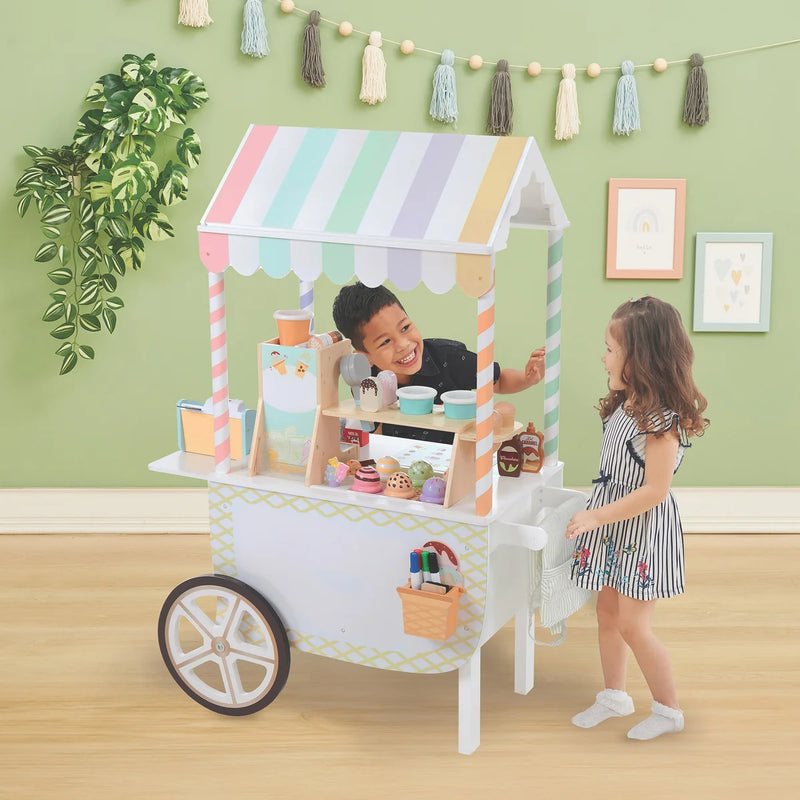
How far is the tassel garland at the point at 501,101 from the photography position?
3410 millimetres

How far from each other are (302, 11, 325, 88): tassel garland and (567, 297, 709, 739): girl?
1.63 m

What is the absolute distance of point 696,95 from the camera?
3418 millimetres

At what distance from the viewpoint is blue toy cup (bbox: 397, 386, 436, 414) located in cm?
228

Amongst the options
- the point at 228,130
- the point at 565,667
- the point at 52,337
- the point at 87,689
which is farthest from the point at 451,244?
the point at 52,337

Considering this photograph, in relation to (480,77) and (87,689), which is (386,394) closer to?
(87,689)

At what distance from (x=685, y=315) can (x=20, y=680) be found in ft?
7.82

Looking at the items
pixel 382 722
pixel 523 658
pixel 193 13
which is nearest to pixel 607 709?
pixel 523 658

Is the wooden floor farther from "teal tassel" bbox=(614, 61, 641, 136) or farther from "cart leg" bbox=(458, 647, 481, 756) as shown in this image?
"teal tassel" bbox=(614, 61, 641, 136)

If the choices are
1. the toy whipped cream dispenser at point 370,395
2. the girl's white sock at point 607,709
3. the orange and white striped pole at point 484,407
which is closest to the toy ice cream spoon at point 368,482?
the toy whipped cream dispenser at point 370,395

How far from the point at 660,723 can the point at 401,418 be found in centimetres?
94

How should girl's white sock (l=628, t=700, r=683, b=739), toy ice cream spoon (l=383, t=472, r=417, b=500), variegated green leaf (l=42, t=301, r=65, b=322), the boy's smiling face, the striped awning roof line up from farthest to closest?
variegated green leaf (l=42, t=301, r=65, b=322), the boy's smiling face, girl's white sock (l=628, t=700, r=683, b=739), toy ice cream spoon (l=383, t=472, r=417, b=500), the striped awning roof

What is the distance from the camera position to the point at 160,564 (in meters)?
3.46

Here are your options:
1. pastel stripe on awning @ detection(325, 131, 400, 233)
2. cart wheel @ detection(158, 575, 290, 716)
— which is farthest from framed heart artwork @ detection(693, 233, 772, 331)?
cart wheel @ detection(158, 575, 290, 716)

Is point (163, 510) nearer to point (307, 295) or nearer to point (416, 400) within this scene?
point (307, 295)
